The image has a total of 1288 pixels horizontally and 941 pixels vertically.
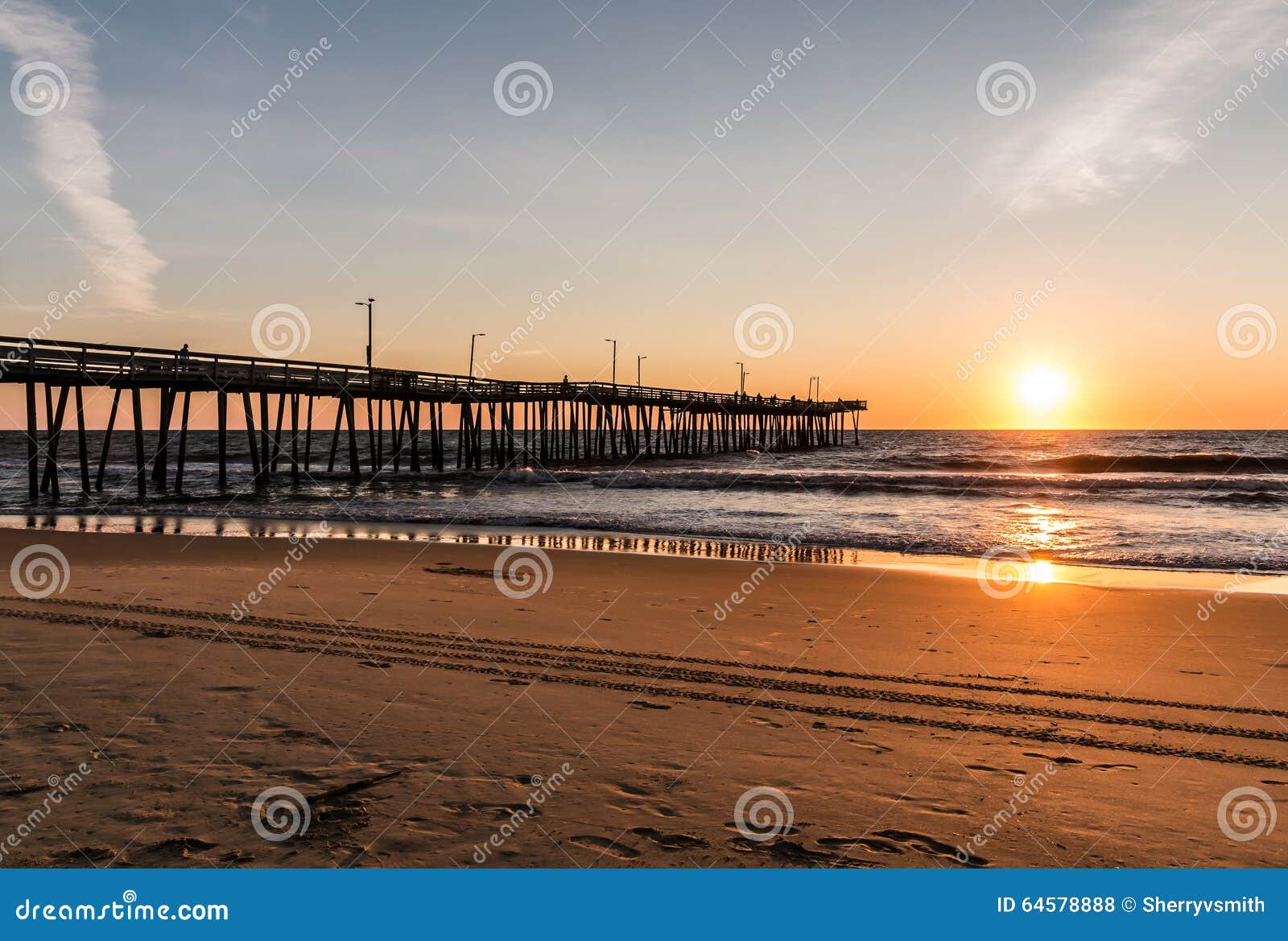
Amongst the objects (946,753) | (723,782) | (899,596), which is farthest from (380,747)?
(899,596)

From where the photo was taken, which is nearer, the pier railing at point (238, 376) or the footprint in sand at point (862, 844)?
the footprint in sand at point (862, 844)

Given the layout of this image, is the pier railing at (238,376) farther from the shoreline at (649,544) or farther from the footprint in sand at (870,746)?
the footprint in sand at (870,746)
